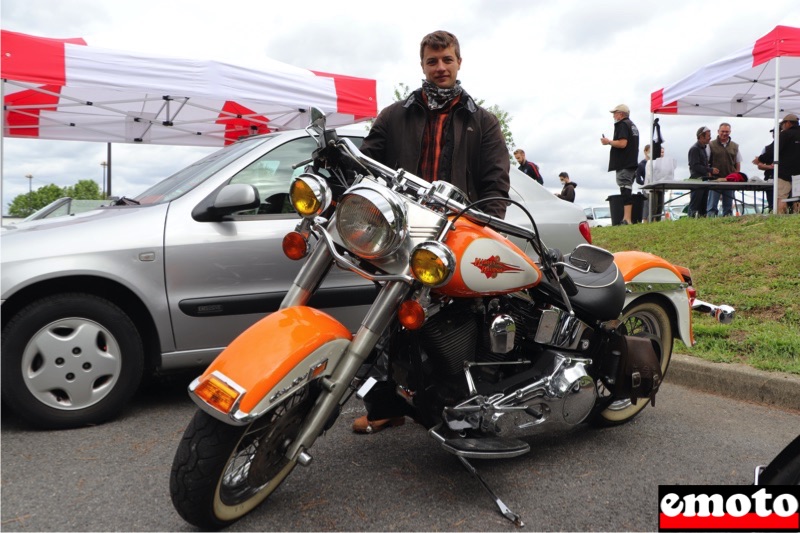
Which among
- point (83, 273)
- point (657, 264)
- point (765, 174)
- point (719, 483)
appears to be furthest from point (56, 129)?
point (765, 174)

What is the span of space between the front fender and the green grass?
3.33 meters

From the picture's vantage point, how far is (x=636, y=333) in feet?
11.4

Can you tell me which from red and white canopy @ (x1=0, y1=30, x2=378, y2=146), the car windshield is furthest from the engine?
red and white canopy @ (x1=0, y1=30, x2=378, y2=146)

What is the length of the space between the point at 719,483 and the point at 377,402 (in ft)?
5.05

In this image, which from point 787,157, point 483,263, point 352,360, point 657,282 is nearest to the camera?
point 352,360

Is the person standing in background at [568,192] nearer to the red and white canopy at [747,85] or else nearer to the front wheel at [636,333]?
the front wheel at [636,333]

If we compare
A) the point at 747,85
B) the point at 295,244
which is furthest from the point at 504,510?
the point at 747,85

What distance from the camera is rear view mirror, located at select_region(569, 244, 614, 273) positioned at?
10.8 ft

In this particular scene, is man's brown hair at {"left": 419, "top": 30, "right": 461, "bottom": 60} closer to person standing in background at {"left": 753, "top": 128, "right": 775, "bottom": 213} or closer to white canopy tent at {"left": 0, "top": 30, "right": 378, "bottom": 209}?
white canopy tent at {"left": 0, "top": 30, "right": 378, "bottom": 209}

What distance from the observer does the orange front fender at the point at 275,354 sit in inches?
82.8

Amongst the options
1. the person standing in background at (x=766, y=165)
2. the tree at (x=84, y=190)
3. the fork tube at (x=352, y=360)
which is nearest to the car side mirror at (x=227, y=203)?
the fork tube at (x=352, y=360)

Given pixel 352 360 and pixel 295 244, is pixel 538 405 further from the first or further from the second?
pixel 295 244

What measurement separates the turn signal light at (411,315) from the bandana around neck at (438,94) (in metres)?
1.39

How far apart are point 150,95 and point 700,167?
9.05 m
